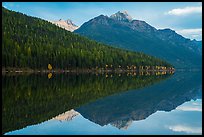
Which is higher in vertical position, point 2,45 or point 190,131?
point 2,45

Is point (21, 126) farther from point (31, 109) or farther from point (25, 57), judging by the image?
point (25, 57)

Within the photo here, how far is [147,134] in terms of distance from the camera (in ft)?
93.4

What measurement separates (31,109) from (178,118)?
51.3ft

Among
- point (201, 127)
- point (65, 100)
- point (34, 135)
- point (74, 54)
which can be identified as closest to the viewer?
point (34, 135)

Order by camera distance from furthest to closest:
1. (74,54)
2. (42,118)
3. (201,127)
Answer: (74,54) < (42,118) < (201,127)

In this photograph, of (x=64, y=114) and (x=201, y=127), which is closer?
(x=201, y=127)

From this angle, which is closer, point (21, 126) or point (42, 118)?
point (21, 126)

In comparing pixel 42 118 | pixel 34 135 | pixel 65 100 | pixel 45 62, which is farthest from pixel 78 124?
pixel 45 62

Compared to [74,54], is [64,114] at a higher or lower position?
lower

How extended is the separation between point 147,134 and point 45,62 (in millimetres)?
135622

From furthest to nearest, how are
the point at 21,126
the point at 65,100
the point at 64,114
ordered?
the point at 65,100 < the point at 64,114 < the point at 21,126

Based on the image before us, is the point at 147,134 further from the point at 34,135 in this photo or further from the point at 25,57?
the point at 25,57

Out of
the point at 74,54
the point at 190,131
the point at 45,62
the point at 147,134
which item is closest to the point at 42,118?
the point at 147,134

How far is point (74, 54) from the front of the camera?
183 meters
